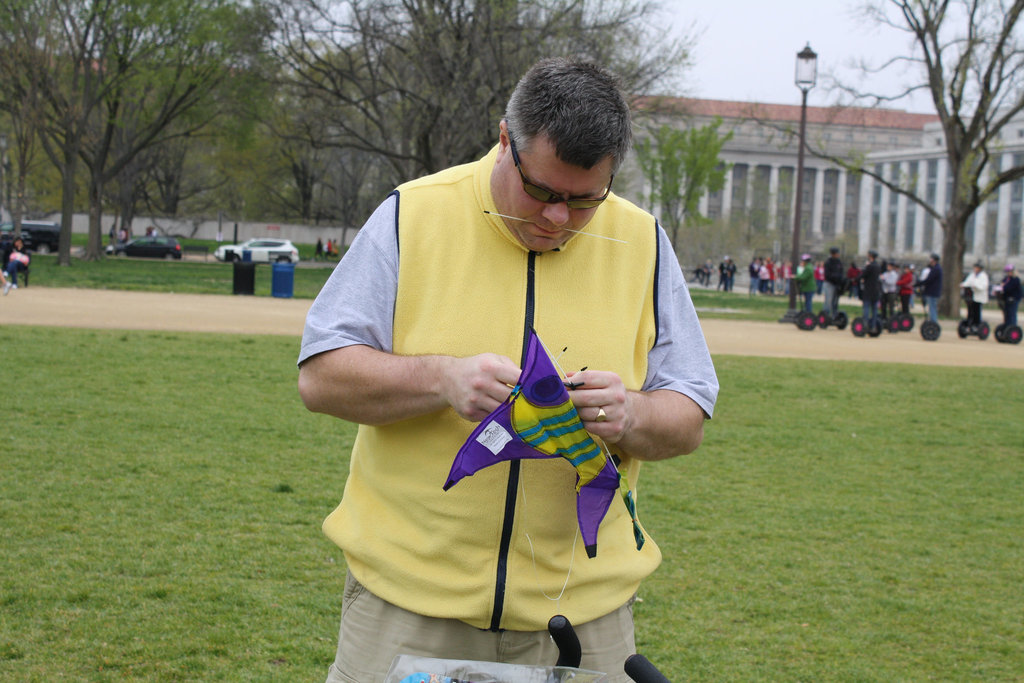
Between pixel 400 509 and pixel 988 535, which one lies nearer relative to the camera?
pixel 400 509

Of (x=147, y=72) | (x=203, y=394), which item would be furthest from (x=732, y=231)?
(x=203, y=394)

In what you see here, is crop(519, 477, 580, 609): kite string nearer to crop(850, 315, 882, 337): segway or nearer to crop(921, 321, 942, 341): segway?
crop(850, 315, 882, 337): segway

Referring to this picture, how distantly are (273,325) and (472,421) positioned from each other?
1660 centimetres

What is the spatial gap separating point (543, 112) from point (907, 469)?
7646mm

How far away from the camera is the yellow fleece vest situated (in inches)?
85.0

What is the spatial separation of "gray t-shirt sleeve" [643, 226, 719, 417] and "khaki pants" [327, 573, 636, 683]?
53 cm

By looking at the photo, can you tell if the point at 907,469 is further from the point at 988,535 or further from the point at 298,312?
the point at 298,312

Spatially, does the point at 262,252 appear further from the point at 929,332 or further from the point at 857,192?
the point at 857,192

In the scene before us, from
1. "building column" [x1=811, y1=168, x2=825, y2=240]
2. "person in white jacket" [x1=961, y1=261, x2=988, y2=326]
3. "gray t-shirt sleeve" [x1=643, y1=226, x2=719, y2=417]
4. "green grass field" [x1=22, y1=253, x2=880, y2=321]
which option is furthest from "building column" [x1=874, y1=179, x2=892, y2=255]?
"gray t-shirt sleeve" [x1=643, y1=226, x2=719, y2=417]

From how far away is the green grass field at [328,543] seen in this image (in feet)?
15.2

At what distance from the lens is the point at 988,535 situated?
6859mm

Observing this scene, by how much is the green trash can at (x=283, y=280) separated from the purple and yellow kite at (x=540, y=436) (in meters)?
23.9

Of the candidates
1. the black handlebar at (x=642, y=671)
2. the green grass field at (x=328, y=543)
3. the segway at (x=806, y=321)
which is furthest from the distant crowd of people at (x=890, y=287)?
the black handlebar at (x=642, y=671)

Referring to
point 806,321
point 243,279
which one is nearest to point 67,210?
point 243,279
